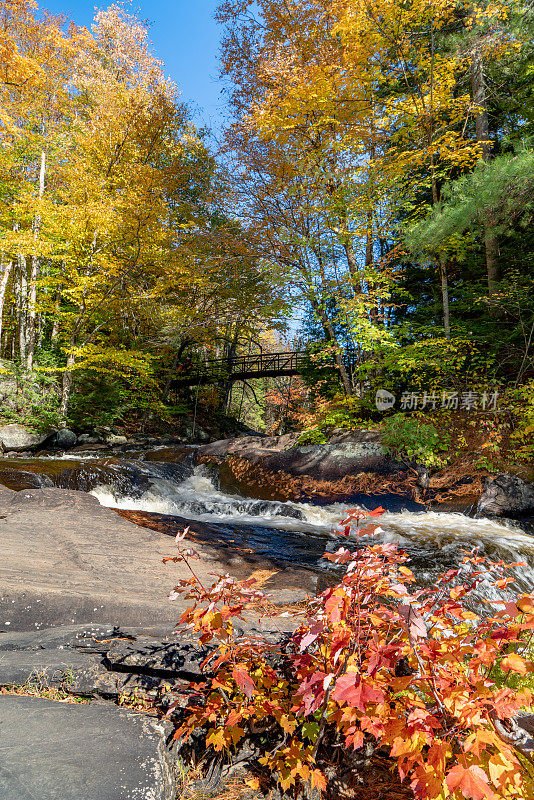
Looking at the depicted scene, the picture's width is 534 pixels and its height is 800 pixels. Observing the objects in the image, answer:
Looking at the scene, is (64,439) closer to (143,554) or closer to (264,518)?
(264,518)

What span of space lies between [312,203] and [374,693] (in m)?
11.0


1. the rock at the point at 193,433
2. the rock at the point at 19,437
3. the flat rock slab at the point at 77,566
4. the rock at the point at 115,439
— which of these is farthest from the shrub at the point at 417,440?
the rock at the point at 193,433

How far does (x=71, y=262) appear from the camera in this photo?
12.4 metres

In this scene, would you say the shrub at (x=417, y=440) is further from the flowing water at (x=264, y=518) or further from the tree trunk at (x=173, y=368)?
the tree trunk at (x=173, y=368)

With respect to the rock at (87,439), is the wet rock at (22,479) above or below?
above

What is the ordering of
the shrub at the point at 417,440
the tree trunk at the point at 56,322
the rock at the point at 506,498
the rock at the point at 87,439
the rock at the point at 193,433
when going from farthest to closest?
the rock at the point at 193,433 < the tree trunk at the point at 56,322 < the rock at the point at 87,439 < the shrub at the point at 417,440 < the rock at the point at 506,498

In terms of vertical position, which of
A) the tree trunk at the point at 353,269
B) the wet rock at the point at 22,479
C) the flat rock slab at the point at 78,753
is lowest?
the wet rock at the point at 22,479

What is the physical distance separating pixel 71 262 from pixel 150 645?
43.5 feet

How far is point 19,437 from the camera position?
11.0 meters

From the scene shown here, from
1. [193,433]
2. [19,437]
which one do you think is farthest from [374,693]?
[193,433]

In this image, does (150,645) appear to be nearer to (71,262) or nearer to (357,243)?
(357,243)

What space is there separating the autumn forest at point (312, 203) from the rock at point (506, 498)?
1.25 m

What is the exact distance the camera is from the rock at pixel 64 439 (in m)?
11.6

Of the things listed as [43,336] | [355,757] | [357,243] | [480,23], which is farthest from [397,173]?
[43,336]
